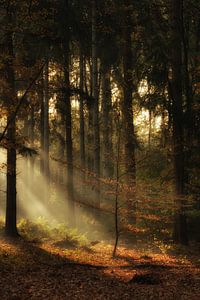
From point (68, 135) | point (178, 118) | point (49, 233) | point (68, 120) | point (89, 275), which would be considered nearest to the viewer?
point (89, 275)

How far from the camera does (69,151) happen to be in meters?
18.8

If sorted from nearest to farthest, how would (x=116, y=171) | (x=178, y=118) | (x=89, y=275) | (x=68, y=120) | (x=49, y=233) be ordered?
(x=89, y=275) → (x=178, y=118) → (x=116, y=171) → (x=49, y=233) → (x=68, y=120)

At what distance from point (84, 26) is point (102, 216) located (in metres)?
10.2

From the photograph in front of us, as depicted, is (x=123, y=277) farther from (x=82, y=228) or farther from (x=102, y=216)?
(x=102, y=216)

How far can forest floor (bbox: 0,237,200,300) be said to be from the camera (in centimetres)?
847

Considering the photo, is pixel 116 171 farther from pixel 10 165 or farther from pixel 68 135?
pixel 10 165

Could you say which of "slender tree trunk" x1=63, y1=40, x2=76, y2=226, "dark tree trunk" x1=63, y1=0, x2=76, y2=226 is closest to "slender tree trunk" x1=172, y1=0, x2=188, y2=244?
"dark tree trunk" x1=63, y1=0, x2=76, y2=226

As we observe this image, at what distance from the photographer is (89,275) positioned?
998 centimetres

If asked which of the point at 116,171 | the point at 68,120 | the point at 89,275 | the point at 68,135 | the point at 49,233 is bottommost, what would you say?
the point at 89,275

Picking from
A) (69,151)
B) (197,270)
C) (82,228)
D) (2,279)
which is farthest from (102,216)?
(2,279)

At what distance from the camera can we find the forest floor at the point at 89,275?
27.8ft

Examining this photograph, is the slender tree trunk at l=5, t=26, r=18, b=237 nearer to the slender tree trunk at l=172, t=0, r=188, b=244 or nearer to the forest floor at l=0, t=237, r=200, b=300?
the forest floor at l=0, t=237, r=200, b=300

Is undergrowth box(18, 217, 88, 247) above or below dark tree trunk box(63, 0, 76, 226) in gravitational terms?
below

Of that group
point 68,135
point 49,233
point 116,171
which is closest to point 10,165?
point 116,171
